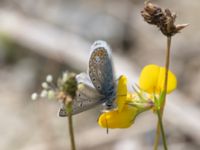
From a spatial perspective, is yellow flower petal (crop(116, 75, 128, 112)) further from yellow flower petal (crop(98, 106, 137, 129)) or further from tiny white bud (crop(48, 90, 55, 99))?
tiny white bud (crop(48, 90, 55, 99))

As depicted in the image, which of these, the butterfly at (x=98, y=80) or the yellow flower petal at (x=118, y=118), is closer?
the butterfly at (x=98, y=80)

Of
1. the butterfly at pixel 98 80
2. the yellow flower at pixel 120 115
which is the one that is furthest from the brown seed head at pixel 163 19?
the yellow flower at pixel 120 115

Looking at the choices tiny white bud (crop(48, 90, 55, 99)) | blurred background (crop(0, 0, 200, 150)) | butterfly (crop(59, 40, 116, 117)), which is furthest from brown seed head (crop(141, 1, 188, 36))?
blurred background (crop(0, 0, 200, 150))

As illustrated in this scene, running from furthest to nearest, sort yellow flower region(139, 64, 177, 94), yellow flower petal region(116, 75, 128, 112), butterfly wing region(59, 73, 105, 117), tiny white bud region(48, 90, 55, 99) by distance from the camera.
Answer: yellow flower region(139, 64, 177, 94)
yellow flower petal region(116, 75, 128, 112)
butterfly wing region(59, 73, 105, 117)
tiny white bud region(48, 90, 55, 99)

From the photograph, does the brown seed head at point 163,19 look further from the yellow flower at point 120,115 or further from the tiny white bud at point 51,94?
the tiny white bud at point 51,94

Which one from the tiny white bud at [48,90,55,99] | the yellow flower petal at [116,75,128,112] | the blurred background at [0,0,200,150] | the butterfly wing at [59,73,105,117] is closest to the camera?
the tiny white bud at [48,90,55,99]

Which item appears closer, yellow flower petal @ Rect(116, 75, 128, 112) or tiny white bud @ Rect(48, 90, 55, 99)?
tiny white bud @ Rect(48, 90, 55, 99)

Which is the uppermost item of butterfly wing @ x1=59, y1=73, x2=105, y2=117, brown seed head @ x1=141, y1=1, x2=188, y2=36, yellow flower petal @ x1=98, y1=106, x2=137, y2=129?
brown seed head @ x1=141, y1=1, x2=188, y2=36
